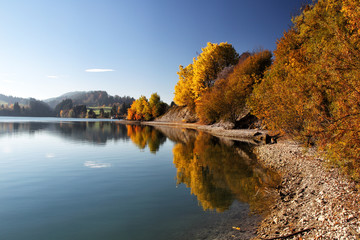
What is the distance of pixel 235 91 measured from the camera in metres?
45.4

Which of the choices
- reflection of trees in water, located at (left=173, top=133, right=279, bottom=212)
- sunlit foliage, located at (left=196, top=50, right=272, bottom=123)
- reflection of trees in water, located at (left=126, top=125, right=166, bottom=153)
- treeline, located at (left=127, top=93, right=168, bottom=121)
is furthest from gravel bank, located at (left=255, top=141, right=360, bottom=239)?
treeline, located at (left=127, top=93, right=168, bottom=121)

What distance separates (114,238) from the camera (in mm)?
7836

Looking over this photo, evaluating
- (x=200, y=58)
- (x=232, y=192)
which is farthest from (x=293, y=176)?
(x=200, y=58)

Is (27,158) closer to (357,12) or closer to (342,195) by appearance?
(342,195)

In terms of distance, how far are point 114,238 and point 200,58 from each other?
6701 cm

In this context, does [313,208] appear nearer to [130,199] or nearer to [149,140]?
[130,199]

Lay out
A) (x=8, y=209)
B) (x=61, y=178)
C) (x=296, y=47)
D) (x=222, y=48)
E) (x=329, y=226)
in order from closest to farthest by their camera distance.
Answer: (x=329, y=226), (x=8, y=209), (x=61, y=178), (x=296, y=47), (x=222, y=48)

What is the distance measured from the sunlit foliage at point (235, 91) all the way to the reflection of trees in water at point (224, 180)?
25.9 m

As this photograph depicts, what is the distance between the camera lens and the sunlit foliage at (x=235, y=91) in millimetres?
45344

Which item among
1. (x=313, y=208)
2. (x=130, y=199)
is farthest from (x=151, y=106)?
(x=313, y=208)

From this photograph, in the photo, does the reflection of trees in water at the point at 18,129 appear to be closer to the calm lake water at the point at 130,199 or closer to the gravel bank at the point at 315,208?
the calm lake water at the point at 130,199

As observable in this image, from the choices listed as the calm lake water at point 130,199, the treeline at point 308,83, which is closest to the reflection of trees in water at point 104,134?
the calm lake water at point 130,199

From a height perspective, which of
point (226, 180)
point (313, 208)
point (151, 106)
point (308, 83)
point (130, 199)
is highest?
point (151, 106)

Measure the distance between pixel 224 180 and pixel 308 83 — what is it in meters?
9.60
